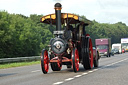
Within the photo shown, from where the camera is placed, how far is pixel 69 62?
650 inches

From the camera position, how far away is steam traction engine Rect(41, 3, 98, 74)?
627 inches

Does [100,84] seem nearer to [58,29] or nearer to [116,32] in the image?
[58,29]

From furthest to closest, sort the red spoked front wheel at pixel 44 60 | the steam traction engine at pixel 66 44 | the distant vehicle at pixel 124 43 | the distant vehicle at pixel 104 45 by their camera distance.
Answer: the distant vehicle at pixel 124 43 → the distant vehicle at pixel 104 45 → the steam traction engine at pixel 66 44 → the red spoked front wheel at pixel 44 60

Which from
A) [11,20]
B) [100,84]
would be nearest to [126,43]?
[11,20]

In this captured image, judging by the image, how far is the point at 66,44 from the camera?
15.9 metres

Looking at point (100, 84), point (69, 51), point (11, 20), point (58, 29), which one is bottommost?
point (100, 84)

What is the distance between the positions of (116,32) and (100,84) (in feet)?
569

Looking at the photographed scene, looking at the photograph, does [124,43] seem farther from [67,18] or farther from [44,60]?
[44,60]

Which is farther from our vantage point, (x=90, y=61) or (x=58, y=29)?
(x=90, y=61)

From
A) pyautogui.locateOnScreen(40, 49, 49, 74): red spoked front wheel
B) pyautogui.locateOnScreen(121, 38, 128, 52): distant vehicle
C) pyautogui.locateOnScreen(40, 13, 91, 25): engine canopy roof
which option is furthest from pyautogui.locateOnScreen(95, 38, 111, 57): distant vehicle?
pyautogui.locateOnScreen(121, 38, 128, 52): distant vehicle

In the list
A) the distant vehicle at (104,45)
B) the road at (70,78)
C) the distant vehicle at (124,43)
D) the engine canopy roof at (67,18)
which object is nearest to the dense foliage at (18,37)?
the distant vehicle at (104,45)

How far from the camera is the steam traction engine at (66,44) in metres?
15.9

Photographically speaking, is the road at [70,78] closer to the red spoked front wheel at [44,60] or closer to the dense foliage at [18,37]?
the red spoked front wheel at [44,60]

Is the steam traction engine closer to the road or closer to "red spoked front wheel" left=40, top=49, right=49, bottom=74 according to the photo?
"red spoked front wheel" left=40, top=49, right=49, bottom=74
